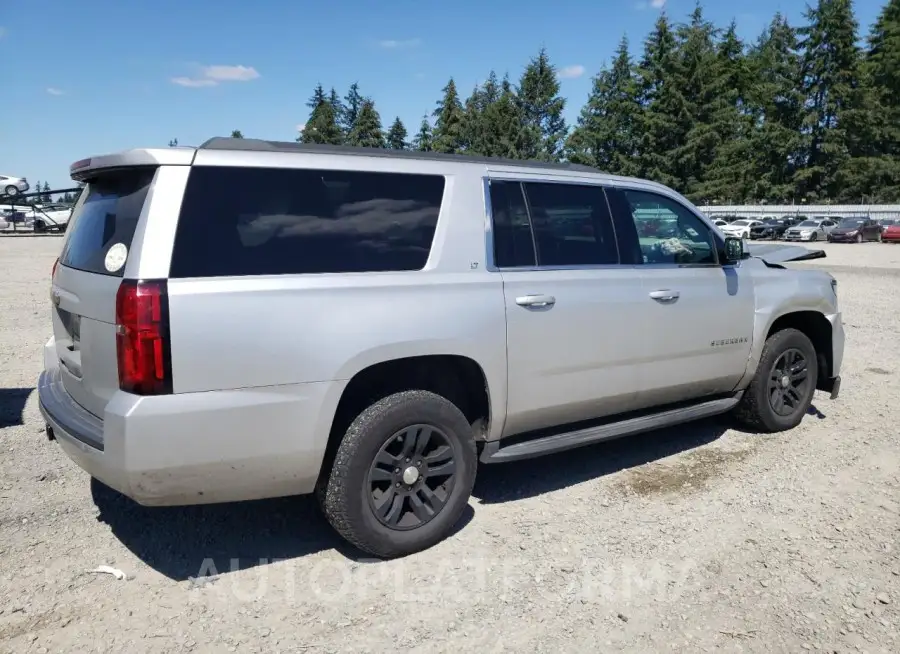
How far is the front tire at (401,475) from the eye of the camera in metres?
3.28

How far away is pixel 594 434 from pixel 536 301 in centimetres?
95

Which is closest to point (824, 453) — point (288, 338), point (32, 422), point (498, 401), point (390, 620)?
point (498, 401)

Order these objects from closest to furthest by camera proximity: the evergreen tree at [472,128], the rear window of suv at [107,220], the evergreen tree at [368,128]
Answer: the rear window of suv at [107,220] < the evergreen tree at [472,128] < the evergreen tree at [368,128]

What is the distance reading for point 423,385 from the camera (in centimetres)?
369

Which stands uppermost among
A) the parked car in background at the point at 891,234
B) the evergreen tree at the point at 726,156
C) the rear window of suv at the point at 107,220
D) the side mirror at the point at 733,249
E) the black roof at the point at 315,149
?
the evergreen tree at the point at 726,156

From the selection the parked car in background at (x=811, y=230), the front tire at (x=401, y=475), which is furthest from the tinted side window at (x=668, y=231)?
the parked car in background at (x=811, y=230)

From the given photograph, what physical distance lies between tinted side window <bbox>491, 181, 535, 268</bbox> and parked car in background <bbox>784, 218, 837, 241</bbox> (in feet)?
134

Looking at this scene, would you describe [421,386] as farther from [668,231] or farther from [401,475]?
[668,231]

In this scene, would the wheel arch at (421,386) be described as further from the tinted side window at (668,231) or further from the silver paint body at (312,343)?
the tinted side window at (668,231)

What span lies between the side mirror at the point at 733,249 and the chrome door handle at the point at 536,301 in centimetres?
176

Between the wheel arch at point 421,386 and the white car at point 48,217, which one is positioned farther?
the white car at point 48,217

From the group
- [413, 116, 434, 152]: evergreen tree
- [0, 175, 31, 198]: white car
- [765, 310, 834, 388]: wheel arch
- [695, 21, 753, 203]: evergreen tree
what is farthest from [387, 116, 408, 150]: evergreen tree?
[765, 310, 834, 388]: wheel arch

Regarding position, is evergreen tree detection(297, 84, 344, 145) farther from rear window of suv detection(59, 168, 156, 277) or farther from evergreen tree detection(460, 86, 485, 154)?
rear window of suv detection(59, 168, 156, 277)

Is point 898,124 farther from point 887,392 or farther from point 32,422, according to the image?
point 32,422
